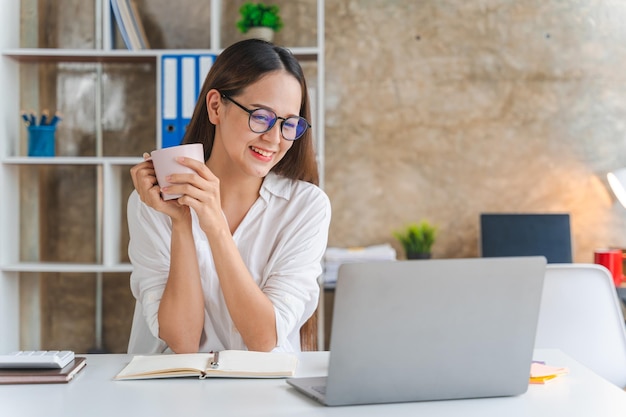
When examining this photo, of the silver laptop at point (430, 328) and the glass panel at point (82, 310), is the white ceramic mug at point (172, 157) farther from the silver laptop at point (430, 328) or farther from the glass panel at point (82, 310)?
the glass panel at point (82, 310)

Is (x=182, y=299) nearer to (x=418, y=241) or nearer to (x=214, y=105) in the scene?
(x=214, y=105)

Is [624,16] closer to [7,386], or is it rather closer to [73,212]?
[73,212]

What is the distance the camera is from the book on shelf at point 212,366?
1256 millimetres

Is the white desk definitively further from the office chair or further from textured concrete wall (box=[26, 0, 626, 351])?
textured concrete wall (box=[26, 0, 626, 351])

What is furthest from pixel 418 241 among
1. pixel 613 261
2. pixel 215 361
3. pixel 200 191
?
pixel 215 361

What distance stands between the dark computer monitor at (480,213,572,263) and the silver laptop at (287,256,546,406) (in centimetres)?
230

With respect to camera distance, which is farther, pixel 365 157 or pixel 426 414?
pixel 365 157

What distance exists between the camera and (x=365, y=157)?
3555 mm

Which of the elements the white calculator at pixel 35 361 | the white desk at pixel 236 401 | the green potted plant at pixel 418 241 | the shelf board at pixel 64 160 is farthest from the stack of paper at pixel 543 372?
the shelf board at pixel 64 160

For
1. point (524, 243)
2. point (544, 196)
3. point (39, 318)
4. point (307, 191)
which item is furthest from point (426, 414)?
point (39, 318)

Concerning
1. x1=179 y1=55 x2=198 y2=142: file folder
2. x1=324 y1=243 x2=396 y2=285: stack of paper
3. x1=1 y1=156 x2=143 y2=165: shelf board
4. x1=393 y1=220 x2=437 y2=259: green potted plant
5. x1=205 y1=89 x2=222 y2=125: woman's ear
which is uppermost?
x1=179 y1=55 x2=198 y2=142: file folder

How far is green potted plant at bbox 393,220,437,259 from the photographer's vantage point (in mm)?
3393

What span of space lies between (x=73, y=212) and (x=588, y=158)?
2475 millimetres

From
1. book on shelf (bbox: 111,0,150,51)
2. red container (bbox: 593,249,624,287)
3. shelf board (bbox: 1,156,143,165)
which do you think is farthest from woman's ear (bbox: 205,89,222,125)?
red container (bbox: 593,249,624,287)
